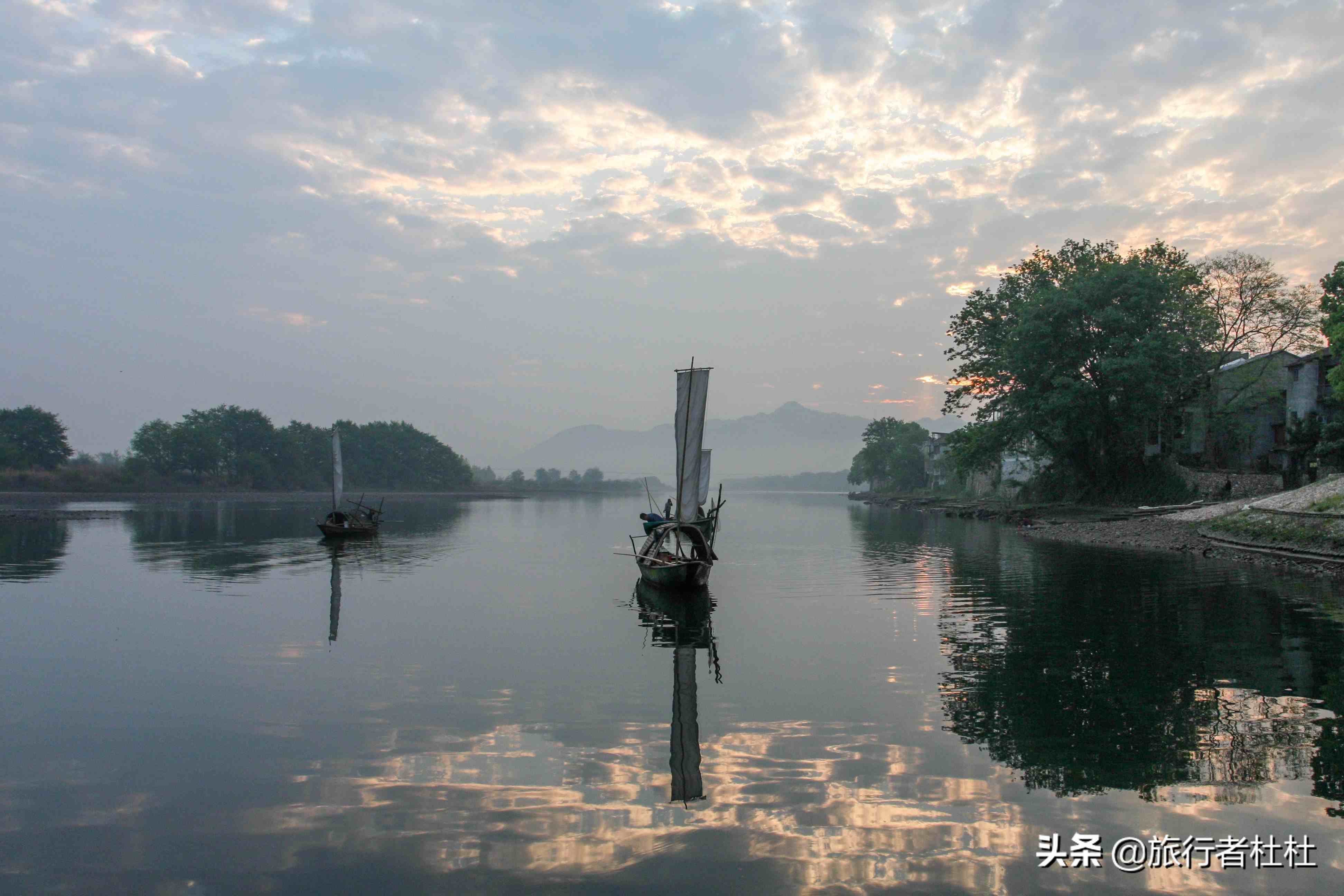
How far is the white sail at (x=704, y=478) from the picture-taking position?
27.3 meters

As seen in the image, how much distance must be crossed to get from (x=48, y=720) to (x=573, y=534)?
4589 centimetres

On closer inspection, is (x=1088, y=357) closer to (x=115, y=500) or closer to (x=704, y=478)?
(x=704, y=478)

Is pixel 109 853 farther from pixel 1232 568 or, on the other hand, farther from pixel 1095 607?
pixel 1232 568

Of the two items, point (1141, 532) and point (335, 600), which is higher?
point (1141, 532)

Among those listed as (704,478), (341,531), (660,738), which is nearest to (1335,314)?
(704,478)

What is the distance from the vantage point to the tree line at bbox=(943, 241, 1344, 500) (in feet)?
163

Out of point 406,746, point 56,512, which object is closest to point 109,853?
point 406,746

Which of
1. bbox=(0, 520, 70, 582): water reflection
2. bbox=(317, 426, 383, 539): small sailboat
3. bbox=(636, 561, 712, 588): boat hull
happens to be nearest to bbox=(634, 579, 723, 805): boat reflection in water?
bbox=(636, 561, 712, 588): boat hull

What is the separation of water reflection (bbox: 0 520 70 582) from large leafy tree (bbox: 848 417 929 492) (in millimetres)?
114597

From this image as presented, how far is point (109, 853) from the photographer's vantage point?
26.4 feet

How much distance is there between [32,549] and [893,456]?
12194 centimetres

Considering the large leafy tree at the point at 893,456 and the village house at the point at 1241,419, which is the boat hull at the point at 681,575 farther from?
the large leafy tree at the point at 893,456

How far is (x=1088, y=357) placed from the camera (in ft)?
171

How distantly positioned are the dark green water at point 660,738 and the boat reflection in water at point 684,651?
0.30 feet
